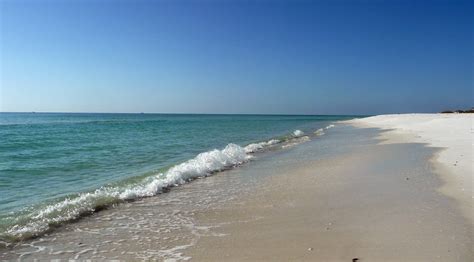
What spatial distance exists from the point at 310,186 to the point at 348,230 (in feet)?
13.2

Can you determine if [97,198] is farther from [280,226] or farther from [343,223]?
[343,223]

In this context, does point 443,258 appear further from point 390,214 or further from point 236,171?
point 236,171

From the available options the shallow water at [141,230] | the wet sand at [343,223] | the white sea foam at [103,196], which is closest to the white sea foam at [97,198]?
the white sea foam at [103,196]

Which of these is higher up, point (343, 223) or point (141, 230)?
point (343, 223)

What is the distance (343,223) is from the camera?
6699 mm

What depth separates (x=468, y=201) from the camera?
25.4 ft

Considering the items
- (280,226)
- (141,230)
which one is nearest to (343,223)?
(280,226)

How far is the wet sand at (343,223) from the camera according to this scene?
5328mm

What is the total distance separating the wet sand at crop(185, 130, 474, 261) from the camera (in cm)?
533

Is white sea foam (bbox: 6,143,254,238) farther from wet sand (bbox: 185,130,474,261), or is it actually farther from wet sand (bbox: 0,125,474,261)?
wet sand (bbox: 185,130,474,261)

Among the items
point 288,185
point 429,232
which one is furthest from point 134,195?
point 429,232

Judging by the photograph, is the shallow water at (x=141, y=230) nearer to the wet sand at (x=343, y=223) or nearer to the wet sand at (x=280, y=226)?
the wet sand at (x=280, y=226)

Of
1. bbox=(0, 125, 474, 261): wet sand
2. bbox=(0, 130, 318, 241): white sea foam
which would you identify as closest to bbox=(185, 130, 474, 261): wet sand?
bbox=(0, 125, 474, 261): wet sand

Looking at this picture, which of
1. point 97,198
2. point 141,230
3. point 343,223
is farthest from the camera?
point 97,198
